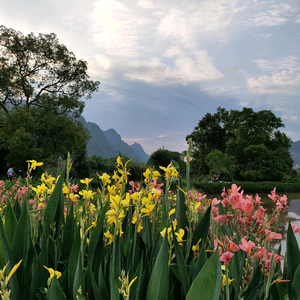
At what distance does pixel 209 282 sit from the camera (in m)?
0.62

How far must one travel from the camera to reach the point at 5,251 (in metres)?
0.81

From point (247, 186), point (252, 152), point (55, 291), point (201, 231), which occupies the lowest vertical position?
point (247, 186)

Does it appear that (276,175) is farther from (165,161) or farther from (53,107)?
(53,107)

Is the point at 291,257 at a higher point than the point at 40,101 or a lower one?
lower

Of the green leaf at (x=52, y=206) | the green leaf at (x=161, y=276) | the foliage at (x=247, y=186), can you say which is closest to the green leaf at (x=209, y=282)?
the green leaf at (x=161, y=276)

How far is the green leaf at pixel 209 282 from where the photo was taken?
0.61 m

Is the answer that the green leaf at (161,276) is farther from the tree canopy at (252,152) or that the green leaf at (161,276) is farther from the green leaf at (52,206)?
the tree canopy at (252,152)

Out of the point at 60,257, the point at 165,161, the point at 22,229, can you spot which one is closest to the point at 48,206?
the point at 22,229

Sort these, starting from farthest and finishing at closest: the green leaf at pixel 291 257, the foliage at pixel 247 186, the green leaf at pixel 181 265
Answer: the foliage at pixel 247 186
the green leaf at pixel 291 257
the green leaf at pixel 181 265

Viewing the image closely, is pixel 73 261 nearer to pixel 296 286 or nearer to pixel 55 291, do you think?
pixel 55 291

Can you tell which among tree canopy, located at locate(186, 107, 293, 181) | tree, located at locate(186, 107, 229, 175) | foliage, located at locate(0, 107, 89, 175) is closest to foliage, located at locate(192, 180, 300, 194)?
tree canopy, located at locate(186, 107, 293, 181)

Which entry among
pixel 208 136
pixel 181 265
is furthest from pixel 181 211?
pixel 208 136

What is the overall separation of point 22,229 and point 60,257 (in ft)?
0.96

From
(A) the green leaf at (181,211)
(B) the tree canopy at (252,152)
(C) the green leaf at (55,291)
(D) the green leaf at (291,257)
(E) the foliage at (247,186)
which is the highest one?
(B) the tree canopy at (252,152)
